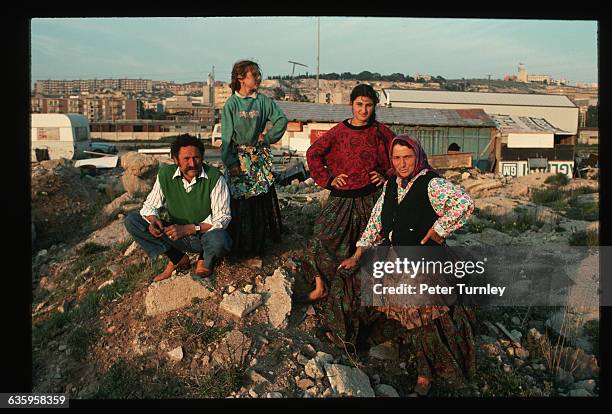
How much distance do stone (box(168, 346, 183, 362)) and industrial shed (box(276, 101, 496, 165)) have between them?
8.92ft

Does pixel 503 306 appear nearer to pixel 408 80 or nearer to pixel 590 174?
pixel 408 80

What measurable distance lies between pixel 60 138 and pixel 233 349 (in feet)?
30.1

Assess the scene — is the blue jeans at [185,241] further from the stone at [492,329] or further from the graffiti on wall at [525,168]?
the graffiti on wall at [525,168]

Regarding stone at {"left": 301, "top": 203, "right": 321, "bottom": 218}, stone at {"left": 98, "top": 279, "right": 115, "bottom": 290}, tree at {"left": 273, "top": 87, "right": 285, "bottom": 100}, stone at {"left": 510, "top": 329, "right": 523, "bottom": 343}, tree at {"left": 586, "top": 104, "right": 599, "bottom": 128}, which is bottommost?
stone at {"left": 510, "top": 329, "right": 523, "bottom": 343}

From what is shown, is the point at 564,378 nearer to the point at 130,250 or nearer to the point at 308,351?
the point at 308,351

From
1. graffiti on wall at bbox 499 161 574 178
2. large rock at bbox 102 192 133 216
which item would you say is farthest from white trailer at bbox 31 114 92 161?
graffiti on wall at bbox 499 161 574 178

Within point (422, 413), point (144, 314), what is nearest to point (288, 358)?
point (422, 413)

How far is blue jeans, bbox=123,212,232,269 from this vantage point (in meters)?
4.21

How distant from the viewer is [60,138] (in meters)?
11.4

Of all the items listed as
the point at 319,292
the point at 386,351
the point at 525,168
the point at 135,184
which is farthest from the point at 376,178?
the point at 135,184

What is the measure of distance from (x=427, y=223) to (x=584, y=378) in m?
1.73

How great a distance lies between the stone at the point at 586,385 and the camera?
3.84 metres

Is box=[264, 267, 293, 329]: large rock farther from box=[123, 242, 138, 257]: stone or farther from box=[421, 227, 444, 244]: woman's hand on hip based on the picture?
box=[123, 242, 138, 257]: stone

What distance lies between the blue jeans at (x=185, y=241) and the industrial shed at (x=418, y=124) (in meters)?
1.91
